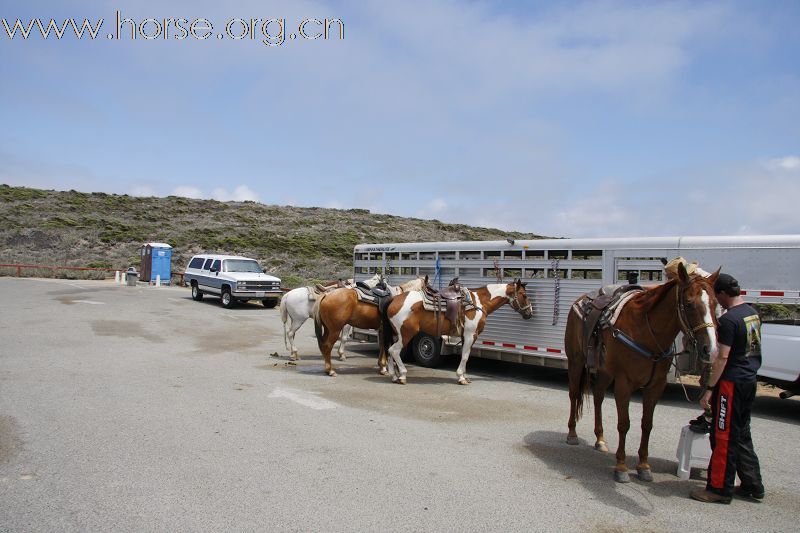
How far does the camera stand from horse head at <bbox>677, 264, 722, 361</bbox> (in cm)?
483

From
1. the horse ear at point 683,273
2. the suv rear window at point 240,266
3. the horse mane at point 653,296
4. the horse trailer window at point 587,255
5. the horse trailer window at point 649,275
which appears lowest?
the horse mane at point 653,296

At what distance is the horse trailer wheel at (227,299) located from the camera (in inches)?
927

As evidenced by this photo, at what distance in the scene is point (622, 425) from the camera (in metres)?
5.49

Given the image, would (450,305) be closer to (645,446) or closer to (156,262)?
(645,446)

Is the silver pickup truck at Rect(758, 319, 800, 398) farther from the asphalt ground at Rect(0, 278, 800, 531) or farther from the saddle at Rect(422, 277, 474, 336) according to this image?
the saddle at Rect(422, 277, 474, 336)

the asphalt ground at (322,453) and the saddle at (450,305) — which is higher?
the saddle at (450,305)

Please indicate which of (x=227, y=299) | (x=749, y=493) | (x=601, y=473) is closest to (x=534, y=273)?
(x=601, y=473)

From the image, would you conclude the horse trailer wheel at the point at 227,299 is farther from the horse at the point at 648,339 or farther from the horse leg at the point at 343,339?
the horse at the point at 648,339

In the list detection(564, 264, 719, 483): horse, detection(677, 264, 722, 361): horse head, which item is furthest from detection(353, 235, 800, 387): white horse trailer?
detection(677, 264, 722, 361): horse head

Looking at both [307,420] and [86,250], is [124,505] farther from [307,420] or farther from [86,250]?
[86,250]

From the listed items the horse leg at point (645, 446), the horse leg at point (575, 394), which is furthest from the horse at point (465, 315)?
the horse leg at point (645, 446)

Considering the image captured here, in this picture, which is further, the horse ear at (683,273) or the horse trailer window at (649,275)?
the horse trailer window at (649,275)

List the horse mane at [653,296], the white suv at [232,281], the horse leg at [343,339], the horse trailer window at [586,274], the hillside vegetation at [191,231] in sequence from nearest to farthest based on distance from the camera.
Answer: the horse mane at [653,296] → the horse trailer window at [586,274] → the horse leg at [343,339] → the white suv at [232,281] → the hillside vegetation at [191,231]

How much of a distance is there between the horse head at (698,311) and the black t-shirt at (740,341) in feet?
0.58
